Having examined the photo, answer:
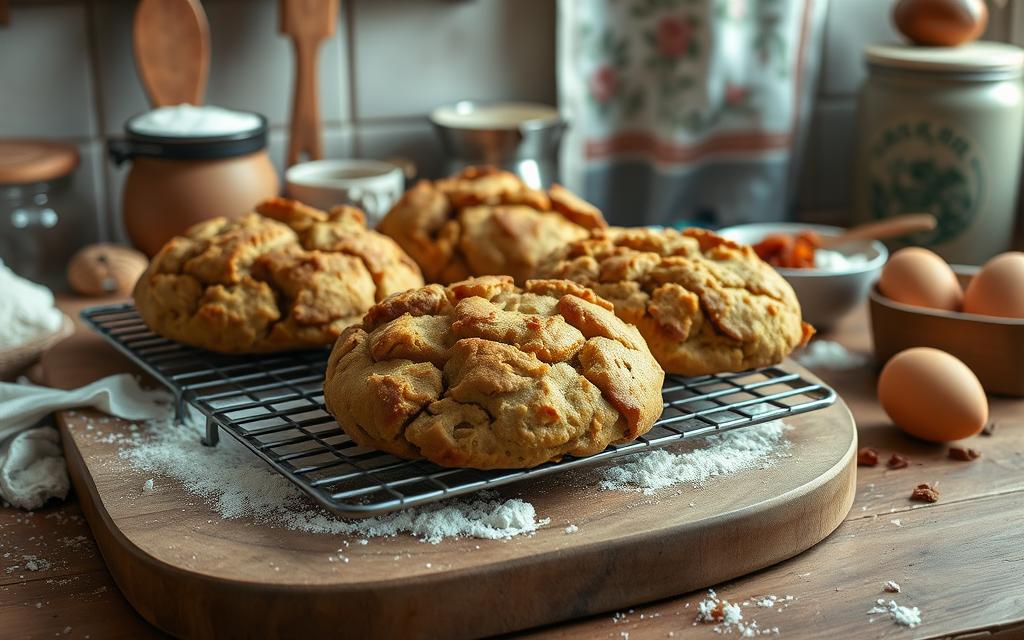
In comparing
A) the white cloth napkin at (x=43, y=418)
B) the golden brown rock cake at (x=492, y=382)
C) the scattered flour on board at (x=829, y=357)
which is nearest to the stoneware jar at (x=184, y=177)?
the white cloth napkin at (x=43, y=418)

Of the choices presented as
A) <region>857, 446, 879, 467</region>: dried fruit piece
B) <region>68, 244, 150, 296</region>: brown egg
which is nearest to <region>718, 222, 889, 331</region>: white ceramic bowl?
<region>857, 446, 879, 467</region>: dried fruit piece

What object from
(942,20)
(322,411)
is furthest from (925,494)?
(942,20)

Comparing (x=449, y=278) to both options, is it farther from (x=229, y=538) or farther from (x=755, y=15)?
(x=755, y=15)

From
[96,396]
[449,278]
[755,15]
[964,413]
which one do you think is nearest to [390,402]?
[96,396]

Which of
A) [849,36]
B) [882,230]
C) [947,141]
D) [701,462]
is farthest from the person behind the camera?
[849,36]

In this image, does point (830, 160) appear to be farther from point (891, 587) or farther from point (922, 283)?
point (891, 587)
